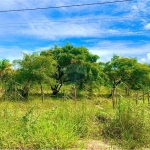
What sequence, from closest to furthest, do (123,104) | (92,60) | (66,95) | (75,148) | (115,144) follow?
1. (75,148)
2. (115,144)
3. (123,104)
4. (66,95)
5. (92,60)

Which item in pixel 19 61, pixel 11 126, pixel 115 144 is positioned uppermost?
pixel 19 61

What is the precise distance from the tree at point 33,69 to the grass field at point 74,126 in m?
22.2

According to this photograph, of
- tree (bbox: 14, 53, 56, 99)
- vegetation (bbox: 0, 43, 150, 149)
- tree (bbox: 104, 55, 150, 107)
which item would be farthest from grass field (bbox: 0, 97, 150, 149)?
tree (bbox: 104, 55, 150, 107)

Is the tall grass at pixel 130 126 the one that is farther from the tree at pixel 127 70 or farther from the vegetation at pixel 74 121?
the tree at pixel 127 70

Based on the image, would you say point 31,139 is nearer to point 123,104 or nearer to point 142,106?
point 123,104

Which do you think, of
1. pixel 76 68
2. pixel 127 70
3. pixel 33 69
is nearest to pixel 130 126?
pixel 33 69

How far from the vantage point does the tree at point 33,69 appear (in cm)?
2789

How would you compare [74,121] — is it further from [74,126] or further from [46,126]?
[46,126]

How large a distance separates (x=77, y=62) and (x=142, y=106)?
29.0 meters

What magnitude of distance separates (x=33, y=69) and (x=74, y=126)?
2352 cm

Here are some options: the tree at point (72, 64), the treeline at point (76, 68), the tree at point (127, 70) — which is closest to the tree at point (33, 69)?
the treeline at point (76, 68)

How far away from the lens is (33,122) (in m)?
5.07

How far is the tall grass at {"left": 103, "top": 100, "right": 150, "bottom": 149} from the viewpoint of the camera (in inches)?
190

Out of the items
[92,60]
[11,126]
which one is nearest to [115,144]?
[11,126]
